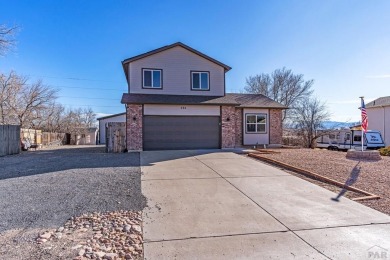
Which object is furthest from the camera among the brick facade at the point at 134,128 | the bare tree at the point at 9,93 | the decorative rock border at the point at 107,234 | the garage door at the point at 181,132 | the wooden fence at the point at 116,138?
the bare tree at the point at 9,93

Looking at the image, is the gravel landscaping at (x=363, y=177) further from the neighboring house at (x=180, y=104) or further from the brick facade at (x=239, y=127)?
the brick facade at (x=239, y=127)

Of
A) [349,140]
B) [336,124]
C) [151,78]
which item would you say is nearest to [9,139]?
[151,78]

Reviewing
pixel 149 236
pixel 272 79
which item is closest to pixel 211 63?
pixel 149 236

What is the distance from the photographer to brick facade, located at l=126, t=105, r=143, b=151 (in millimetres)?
13375

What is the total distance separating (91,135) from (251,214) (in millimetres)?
33106

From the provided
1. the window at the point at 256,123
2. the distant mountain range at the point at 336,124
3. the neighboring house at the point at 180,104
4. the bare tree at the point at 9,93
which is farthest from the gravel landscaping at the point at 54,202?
the distant mountain range at the point at 336,124

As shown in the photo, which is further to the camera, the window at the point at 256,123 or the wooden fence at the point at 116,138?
the window at the point at 256,123

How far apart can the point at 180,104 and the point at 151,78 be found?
290 cm

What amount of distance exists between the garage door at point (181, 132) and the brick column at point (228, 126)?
399 mm

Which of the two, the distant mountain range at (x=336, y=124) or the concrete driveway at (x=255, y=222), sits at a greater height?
the distant mountain range at (x=336, y=124)

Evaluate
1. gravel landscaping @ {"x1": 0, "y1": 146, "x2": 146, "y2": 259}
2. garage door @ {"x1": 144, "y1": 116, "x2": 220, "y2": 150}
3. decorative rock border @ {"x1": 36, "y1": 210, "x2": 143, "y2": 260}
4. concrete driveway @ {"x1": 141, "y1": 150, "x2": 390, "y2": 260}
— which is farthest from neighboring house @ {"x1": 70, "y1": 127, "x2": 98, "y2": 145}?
decorative rock border @ {"x1": 36, "y1": 210, "x2": 143, "y2": 260}

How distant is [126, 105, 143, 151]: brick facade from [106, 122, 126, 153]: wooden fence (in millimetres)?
358

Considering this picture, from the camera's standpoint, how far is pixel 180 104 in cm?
1386

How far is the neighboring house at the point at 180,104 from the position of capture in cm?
1368
